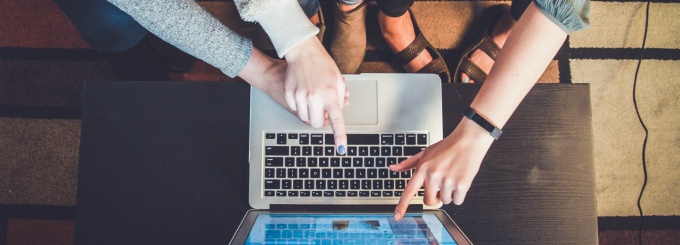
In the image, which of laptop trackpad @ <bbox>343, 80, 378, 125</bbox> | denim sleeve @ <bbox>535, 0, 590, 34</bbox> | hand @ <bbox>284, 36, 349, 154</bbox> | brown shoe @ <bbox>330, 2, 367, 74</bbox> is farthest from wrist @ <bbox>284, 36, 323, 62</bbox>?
brown shoe @ <bbox>330, 2, 367, 74</bbox>

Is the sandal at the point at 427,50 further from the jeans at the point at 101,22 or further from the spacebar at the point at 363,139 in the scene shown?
the jeans at the point at 101,22

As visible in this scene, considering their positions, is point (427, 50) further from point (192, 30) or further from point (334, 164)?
point (192, 30)

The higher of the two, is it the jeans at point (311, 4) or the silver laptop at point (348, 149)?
the jeans at point (311, 4)

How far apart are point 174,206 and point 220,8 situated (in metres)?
0.74

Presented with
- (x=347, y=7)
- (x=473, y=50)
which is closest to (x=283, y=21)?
(x=347, y=7)

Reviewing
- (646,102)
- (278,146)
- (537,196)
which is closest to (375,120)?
(278,146)

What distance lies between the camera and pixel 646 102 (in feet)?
4.18

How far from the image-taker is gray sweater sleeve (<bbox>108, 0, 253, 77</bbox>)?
63cm

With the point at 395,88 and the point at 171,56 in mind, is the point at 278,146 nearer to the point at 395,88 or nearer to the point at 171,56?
the point at 395,88

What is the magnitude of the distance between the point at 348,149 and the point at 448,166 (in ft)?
0.55

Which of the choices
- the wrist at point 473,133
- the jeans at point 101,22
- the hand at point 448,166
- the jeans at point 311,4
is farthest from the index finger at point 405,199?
the jeans at point 101,22

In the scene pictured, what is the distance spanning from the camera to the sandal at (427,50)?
3.81 ft

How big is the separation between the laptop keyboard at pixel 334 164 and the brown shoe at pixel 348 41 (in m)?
0.49

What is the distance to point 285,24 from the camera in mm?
674
